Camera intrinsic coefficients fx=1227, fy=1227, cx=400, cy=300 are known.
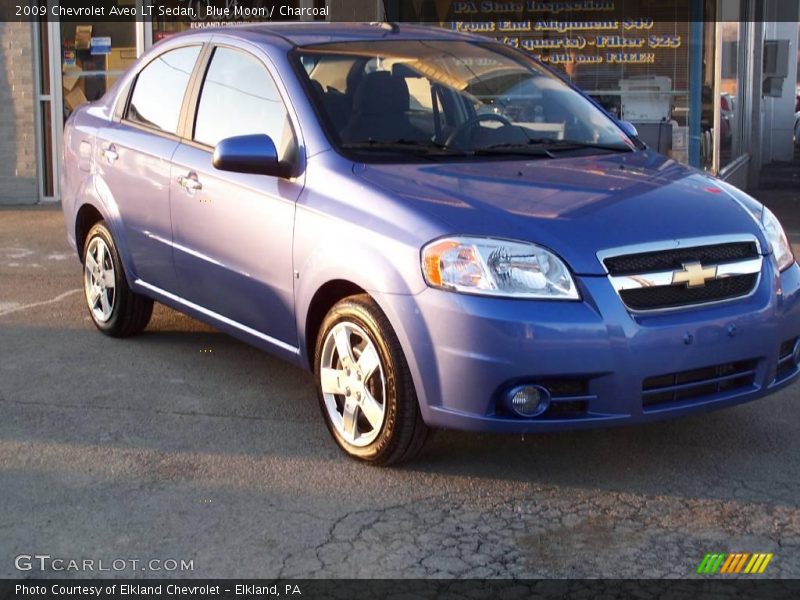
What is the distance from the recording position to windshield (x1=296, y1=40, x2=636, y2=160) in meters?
5.36

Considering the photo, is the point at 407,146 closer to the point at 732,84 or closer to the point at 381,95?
the point at 381,95

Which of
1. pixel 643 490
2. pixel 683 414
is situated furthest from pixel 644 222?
pixel 643 490

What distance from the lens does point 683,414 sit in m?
4.59

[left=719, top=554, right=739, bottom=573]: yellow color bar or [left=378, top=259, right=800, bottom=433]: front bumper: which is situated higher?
[left=378, top=259, right=800, bottom=433]: front bumper

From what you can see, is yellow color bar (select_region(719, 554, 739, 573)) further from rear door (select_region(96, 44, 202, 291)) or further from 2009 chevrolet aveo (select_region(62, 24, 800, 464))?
rear door (select_region(96, 44, 202, 291))

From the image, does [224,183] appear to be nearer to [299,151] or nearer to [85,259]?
[299,151]

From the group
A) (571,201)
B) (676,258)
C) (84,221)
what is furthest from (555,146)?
(84,221)

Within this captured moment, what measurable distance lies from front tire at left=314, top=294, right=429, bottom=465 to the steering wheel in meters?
1.05

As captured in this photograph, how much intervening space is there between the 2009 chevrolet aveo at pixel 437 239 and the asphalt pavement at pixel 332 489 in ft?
1.04

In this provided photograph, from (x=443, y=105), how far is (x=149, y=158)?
5.24 feet

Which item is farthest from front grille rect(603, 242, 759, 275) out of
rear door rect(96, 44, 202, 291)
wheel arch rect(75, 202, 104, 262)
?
wheel arch rect(75, 202, 104, 262)

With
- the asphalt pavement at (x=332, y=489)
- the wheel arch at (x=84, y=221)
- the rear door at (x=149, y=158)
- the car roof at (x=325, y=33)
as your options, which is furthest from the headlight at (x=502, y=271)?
the wheel arch at (x=84, y=221)

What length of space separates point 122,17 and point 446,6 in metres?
3.32

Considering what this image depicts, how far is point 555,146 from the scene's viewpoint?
18.3 ft
